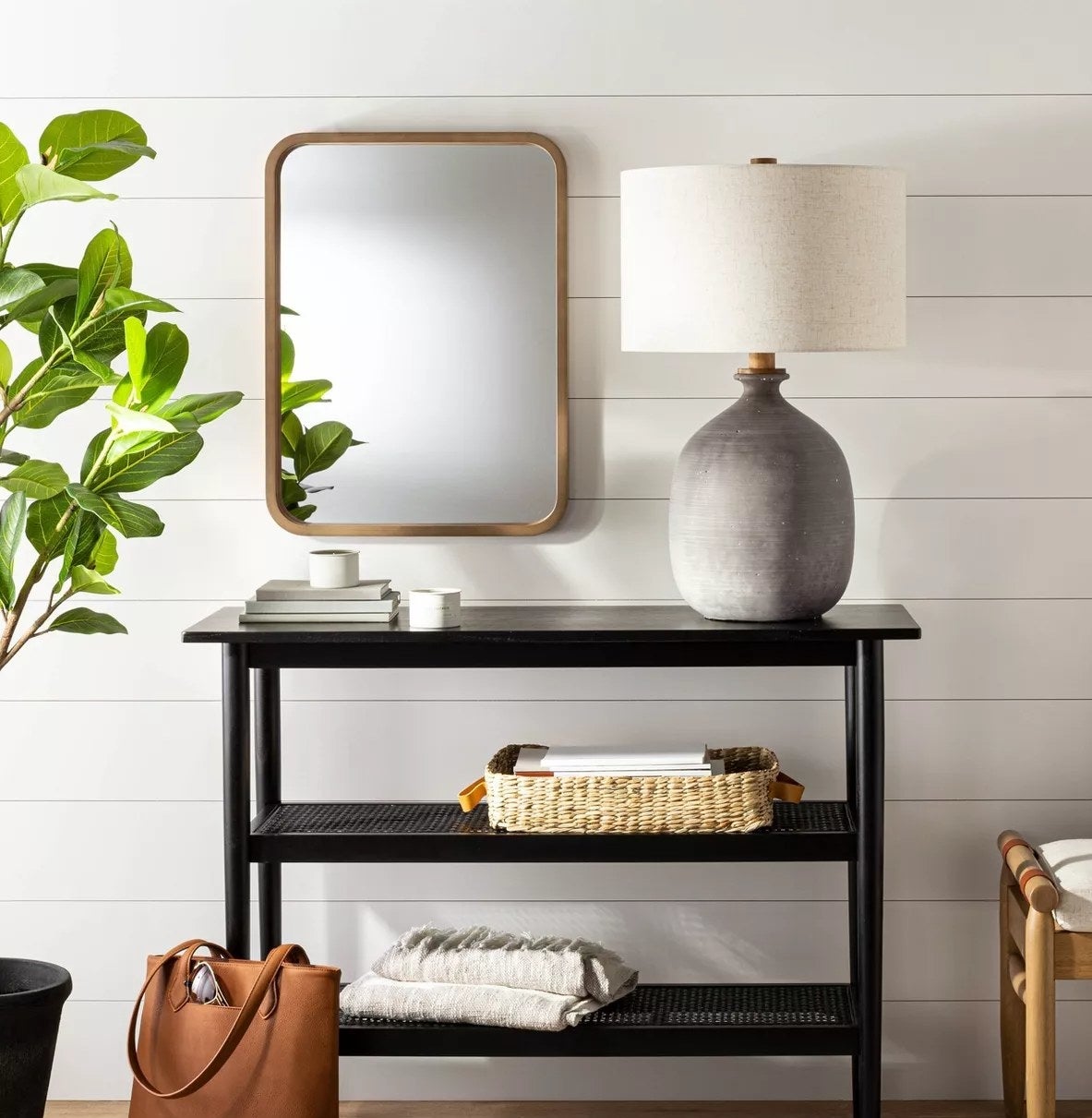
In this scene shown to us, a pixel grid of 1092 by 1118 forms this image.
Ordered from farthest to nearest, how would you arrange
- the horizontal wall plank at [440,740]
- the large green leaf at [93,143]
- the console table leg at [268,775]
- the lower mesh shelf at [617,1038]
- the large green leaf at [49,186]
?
the horizontal wall plank at [440,740], the console table leg at [268,775], the lower mesh shelf at [617,1038], the large green leaf at [93,143], the large green leaf at [49,186]

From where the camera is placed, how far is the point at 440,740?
2.49 m

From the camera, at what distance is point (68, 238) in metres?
2.42

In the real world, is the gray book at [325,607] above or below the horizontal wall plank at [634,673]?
above

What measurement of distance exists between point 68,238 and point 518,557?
0.95 metres

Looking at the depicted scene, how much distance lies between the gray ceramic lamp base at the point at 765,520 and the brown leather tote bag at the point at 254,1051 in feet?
2.71

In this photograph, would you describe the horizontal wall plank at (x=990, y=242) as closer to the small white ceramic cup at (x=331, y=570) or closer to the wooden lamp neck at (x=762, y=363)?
the wooden lamp neck at (x=762, y=363)

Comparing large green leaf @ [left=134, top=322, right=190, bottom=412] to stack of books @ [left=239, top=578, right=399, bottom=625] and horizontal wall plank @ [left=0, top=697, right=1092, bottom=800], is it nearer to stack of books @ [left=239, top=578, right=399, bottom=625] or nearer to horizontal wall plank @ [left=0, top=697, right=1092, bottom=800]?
stack of books @ [left=239, top=578, right=399, bottom=625]

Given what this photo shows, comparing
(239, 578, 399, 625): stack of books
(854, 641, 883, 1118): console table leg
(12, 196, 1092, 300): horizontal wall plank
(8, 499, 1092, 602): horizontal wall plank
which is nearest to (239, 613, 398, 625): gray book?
(239, 578, 399, 625): stack of books

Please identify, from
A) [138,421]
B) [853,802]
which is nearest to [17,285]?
[138,421]

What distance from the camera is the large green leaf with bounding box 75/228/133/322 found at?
6.87ft

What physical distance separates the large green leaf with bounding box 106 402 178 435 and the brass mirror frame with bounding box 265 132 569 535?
39 cm

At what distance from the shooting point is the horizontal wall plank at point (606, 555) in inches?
95.3

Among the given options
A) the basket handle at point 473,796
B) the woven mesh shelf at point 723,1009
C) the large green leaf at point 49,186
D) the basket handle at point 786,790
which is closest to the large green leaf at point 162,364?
the large green leaf at point 49,186

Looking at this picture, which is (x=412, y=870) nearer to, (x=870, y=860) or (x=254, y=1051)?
(x=254, y=1051)
